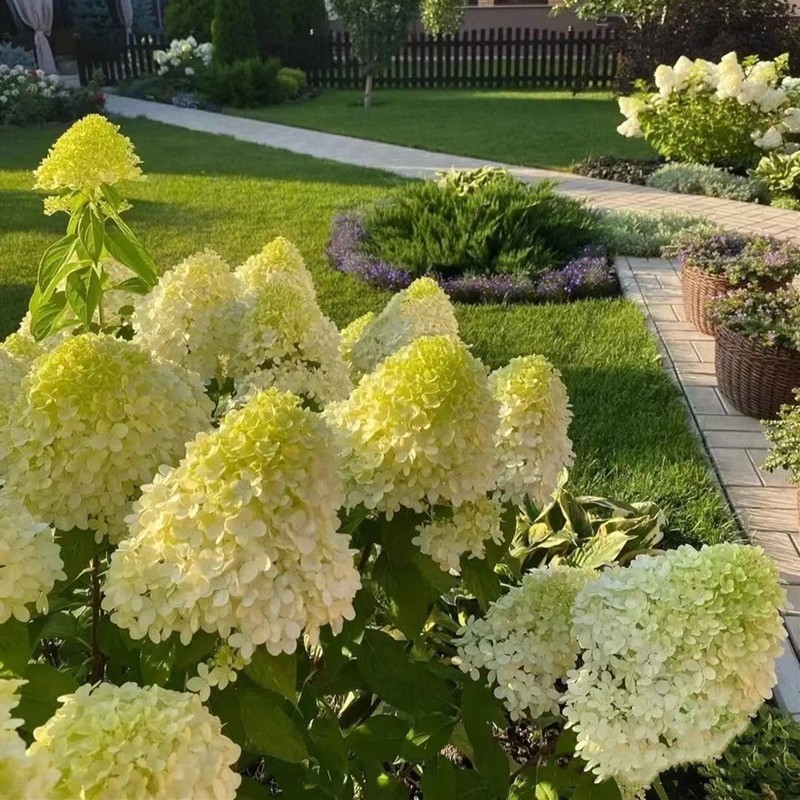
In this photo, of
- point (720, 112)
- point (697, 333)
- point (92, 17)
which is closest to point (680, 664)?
point (697, 333)

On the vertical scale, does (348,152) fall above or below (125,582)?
below

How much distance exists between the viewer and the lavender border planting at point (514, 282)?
20.5ft

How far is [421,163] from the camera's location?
11.1 metres

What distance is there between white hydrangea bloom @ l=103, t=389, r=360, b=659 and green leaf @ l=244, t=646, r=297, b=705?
55mm

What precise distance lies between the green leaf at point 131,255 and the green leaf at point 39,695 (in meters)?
1.02

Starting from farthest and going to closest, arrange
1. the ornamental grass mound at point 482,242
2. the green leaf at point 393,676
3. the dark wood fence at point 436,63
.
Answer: the dark wood fence at point 436,63 < the ornamental grass mound at point 482,242 < the green leaf at point 393,676

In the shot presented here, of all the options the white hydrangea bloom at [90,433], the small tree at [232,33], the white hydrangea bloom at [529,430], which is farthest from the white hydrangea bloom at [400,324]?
the small tree at [232,33]

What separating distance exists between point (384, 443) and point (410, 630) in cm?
31

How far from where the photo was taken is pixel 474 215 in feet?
22.9

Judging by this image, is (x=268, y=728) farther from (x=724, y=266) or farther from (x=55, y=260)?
(x=724, y=266)

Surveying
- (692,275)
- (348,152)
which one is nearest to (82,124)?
(692,275)

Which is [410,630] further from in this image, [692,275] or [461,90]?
[461,90]

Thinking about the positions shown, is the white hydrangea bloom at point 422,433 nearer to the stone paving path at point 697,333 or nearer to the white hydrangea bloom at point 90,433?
the white hydrangea bloom at point 90,433

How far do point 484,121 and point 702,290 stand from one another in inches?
410
